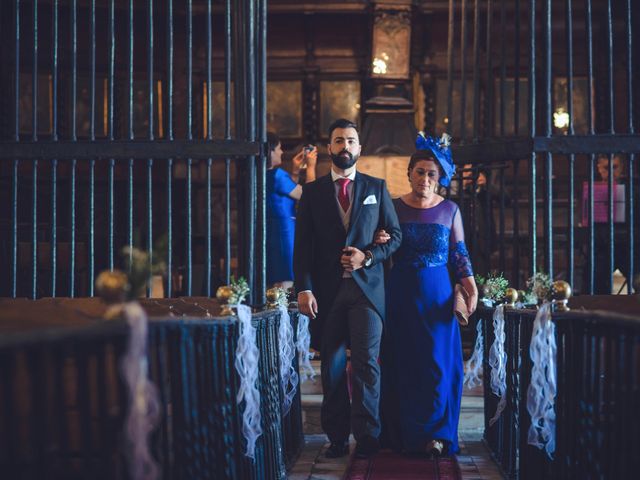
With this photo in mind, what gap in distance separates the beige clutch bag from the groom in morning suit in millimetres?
395

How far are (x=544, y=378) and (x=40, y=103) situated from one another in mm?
9129

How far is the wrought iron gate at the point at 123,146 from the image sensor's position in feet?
16.1

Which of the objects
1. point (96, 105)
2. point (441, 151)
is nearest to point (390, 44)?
point (96, 105)

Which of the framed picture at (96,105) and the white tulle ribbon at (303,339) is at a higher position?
the framed picture at (96,105)

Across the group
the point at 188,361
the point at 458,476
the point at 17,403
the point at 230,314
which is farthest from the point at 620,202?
the point at 17,403

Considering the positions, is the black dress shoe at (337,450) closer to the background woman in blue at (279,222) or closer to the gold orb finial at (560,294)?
the gold orb finial at (560,294)

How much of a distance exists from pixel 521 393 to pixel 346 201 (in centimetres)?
133

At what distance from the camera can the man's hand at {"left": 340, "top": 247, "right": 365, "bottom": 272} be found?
14.5 feet

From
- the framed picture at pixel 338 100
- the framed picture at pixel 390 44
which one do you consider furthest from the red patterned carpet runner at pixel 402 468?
the framed picture at pixel 338 100

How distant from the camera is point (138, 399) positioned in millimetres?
2312

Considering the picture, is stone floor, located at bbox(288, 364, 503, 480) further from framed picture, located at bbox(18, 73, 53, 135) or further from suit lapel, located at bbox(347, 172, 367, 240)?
framed picture, located at bbox(18, 73, 53, 135)

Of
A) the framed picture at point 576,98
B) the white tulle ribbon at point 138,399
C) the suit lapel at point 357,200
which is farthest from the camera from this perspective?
the framed picture at point 576,98

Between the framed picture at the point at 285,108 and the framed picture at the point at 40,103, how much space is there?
107 inches

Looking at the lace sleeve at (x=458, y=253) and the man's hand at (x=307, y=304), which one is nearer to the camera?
the man's hand at (x=307, y=304)
